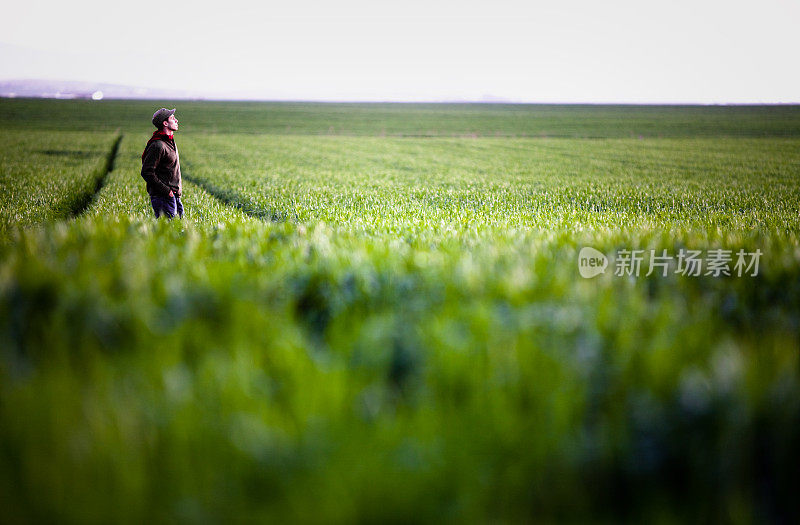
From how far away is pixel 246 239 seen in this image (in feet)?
15.1

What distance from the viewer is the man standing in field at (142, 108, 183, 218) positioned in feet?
31.6

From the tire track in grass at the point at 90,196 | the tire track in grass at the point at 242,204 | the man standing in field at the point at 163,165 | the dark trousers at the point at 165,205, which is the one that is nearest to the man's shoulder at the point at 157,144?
the man standing in field at the point at 163,165

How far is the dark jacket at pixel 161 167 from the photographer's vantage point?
9.66 metres

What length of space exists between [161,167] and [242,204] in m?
6.13

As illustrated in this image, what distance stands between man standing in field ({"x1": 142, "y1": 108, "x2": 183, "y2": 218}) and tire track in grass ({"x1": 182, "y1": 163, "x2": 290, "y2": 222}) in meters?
2.70

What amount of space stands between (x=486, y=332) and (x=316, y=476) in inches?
43.1

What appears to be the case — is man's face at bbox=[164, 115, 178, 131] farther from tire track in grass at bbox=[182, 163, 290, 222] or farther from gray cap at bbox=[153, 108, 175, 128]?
tire track in grass at bbox=[182, 163, 290, 222]

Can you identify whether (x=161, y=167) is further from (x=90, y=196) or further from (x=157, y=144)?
(x=90, y=196)

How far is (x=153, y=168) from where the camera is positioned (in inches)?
387

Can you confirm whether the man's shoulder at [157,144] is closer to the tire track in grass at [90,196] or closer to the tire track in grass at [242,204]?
the tire track in grass at [242,204]

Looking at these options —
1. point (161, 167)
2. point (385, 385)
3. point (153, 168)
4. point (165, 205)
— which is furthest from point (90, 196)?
point (385, 385)

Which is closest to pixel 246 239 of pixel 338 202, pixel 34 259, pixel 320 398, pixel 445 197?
pixel 34 259

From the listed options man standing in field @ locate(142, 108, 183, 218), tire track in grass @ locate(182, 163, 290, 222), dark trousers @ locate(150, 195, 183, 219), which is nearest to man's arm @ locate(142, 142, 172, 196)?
man standing in field @ locate(142, 108, 183, 218)

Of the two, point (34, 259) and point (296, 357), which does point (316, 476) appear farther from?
point (34, 259)
